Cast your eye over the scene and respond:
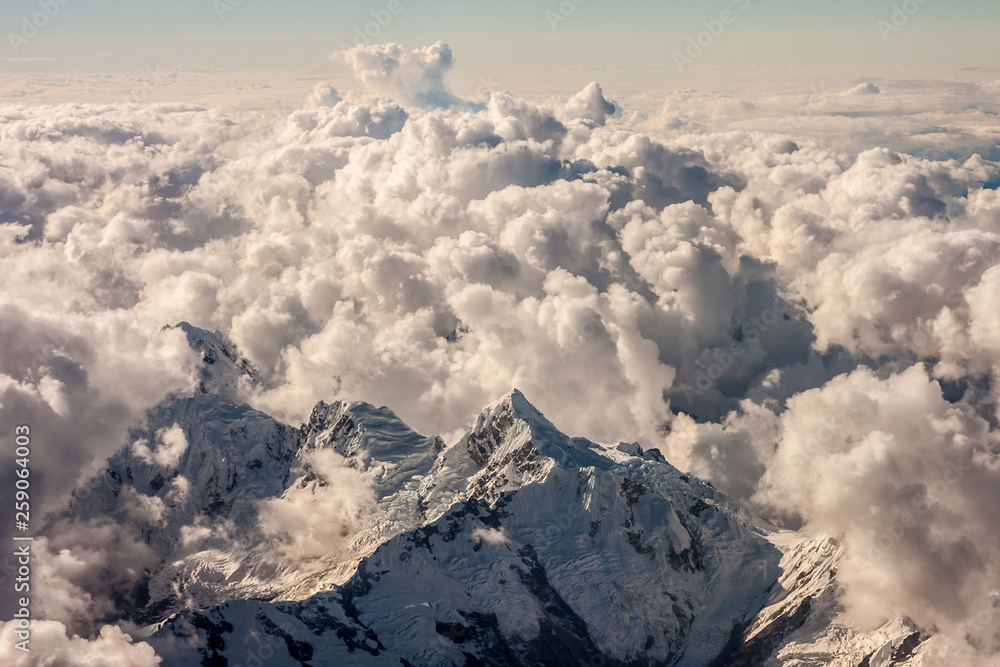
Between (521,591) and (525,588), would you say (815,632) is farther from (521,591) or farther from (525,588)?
(521,591)

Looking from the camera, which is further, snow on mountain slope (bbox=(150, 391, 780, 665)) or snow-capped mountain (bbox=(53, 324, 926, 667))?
snow-capped mountain (bbox=(53, 324, 926, 667))

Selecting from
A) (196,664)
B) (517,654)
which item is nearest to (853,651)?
(517,654)

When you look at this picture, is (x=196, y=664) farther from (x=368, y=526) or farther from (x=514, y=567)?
(x=514, y=567)

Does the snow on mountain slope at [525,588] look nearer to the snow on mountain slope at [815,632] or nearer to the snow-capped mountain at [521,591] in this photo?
the snow-capped mountain at [521,591]

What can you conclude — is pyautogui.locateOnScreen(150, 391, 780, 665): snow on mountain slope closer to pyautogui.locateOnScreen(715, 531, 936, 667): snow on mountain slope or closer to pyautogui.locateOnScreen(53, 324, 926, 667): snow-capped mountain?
pyautogui.locateOnScreen(53, 324, 926, 667): snow-capped mountain

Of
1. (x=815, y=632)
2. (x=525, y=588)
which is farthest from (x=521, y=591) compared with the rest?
(x=815, y=632)

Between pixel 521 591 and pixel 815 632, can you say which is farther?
pixel 815 632

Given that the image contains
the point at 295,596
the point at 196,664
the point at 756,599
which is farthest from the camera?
the point at 756,599

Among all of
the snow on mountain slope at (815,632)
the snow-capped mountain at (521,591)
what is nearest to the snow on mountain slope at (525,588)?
the snow-capped mountain at (521,591)

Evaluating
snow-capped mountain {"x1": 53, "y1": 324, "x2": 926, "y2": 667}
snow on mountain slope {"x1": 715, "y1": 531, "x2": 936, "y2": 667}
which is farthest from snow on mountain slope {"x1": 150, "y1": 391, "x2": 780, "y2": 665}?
snow on mountain slope {"x1": 715, "y1": 531, "x2": 936, "y2": 667}
